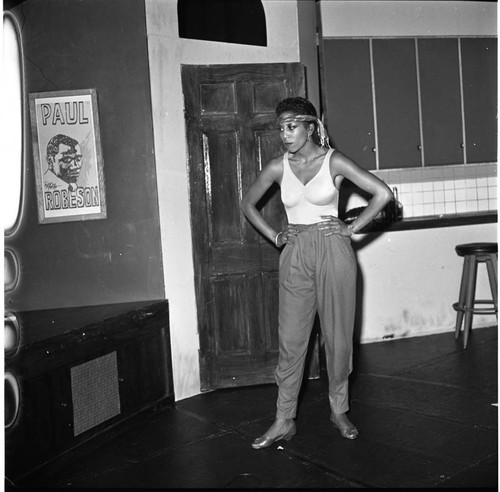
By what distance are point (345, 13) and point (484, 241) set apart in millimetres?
2555

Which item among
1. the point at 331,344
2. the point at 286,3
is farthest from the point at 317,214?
the point at 286,3

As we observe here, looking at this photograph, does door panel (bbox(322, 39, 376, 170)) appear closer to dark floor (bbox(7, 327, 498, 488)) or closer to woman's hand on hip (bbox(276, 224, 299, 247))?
dark floor (bbox(7, 327, 498, 488))

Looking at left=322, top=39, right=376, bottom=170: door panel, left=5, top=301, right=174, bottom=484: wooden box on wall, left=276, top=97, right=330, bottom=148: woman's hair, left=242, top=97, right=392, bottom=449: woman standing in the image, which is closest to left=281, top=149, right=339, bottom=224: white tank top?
left=242, top=97, right=392, bottom=449: woman standing

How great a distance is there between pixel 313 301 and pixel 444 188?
3285 millimetres

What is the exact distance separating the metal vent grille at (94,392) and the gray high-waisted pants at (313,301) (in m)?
1.03

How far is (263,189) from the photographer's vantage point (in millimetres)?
4289

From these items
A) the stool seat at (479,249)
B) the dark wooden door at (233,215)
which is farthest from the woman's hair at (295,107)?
the stool seat at (479,249)

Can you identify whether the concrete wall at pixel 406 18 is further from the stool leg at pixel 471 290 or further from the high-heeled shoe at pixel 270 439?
the high-heeled shoe at pixel 270 439

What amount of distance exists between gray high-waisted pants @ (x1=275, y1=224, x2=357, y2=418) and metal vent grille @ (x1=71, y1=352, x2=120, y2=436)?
1.03 meters

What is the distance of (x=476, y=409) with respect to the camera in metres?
4.45

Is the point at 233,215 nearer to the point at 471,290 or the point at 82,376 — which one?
the point at 82,376

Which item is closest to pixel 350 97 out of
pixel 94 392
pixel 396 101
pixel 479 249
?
pixel 396 101

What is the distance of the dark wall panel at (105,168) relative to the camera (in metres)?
4.53

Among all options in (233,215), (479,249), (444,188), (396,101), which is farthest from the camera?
(444,188)
